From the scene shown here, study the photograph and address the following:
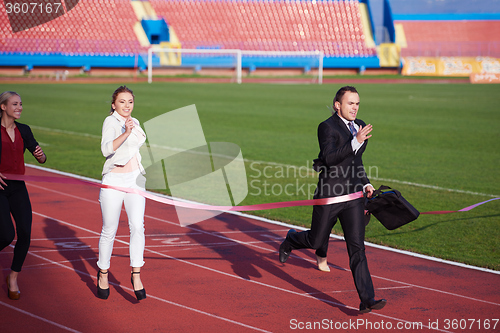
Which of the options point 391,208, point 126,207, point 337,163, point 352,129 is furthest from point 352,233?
point 126,207

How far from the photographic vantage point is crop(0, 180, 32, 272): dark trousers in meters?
5.44

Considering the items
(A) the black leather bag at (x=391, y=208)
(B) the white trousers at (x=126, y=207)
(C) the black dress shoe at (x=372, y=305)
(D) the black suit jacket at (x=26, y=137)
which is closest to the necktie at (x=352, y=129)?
(A) the black leather bag at (x=391, y=208)

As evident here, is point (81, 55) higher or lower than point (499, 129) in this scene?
higher

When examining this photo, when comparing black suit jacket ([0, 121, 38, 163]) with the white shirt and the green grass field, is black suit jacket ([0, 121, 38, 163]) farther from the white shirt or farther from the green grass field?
the green grass field

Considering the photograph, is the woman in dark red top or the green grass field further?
the green grass field

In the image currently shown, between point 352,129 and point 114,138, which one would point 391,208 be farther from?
point 114,138

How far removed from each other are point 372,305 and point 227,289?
5.35ft

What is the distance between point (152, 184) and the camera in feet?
39.6

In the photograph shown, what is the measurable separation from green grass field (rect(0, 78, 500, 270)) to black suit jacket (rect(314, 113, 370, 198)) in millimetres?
2604

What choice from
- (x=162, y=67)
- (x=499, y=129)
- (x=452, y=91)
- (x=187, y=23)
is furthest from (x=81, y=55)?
(x=499, y=129)

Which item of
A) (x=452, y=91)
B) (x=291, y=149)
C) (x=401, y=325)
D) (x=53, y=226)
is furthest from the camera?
(x=452, y=91)

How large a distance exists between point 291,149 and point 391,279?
10118 mm

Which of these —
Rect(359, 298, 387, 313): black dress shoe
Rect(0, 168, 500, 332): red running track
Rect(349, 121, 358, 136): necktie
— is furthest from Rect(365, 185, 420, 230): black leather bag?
Rect(0, 168, 500, 332): red running track

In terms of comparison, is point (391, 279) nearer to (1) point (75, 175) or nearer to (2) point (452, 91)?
(1) point (75, 175)
